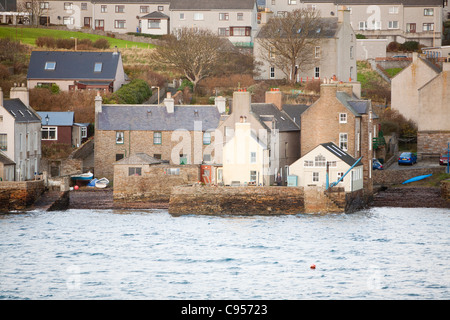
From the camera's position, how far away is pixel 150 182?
74.7m

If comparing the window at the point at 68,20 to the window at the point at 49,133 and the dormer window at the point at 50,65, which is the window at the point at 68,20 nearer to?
the dormer window at the point at 50,65

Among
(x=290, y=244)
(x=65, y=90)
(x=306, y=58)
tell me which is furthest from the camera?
(x=306, y=58)

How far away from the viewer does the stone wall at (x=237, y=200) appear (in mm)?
70812

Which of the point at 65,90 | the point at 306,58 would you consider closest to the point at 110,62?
the point at 65,90

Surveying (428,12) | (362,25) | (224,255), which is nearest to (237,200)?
(224,255)

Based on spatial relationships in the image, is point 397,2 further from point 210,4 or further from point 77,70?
point 77,70

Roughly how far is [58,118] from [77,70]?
15989 millimetres

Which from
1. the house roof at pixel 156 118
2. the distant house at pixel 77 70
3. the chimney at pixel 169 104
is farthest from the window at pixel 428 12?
the chimney at pixel 169 104

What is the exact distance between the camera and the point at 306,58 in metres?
105

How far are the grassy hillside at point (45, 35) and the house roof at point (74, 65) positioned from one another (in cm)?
1430

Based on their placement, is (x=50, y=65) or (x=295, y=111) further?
(x=50, y=65)

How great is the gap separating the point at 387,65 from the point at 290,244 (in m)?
53.2
